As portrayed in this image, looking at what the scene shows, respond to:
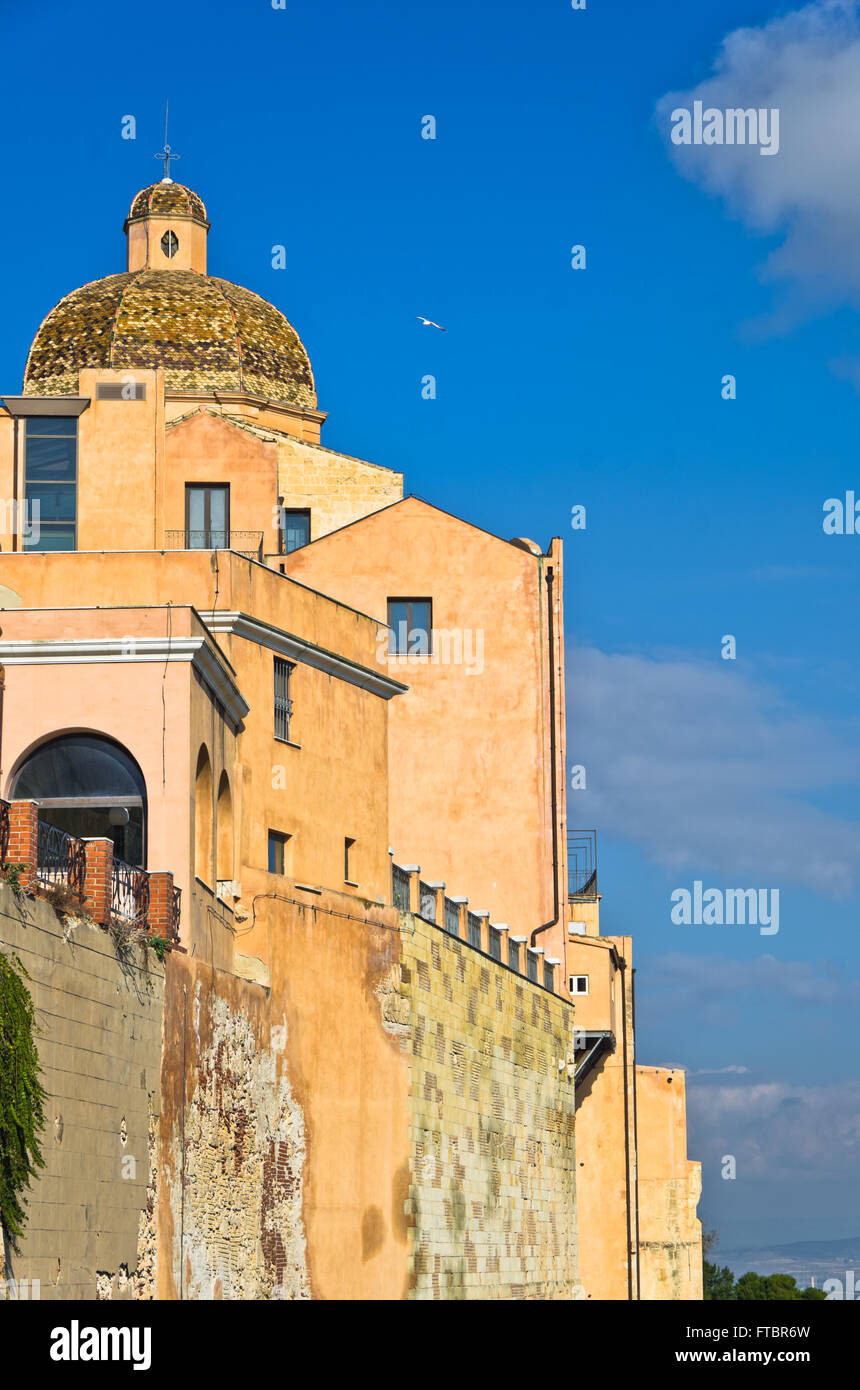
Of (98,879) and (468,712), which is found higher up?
(468,712)

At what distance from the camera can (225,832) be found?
96.8 ft

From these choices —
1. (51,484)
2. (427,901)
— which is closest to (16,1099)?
(427,901)

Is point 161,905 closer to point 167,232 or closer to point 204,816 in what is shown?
point 204,816

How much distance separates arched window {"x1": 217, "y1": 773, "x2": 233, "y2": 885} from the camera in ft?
96.3

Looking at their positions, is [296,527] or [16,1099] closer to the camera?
[16,1099]

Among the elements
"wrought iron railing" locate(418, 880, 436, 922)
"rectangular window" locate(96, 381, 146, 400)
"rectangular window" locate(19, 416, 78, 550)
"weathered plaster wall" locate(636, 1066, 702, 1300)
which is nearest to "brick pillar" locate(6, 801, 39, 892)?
"wrought iron railing" locate(418, 880, 436, 922)

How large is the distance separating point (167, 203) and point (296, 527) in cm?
1126

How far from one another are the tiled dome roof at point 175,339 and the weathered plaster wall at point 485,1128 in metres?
18.2

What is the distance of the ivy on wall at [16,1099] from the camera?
18.7 meters

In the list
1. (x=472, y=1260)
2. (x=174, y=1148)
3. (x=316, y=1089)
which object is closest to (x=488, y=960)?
(x=472, y=1260)

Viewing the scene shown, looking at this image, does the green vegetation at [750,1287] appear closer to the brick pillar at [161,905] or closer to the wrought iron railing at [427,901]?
the wrought iron railing at [427,901]

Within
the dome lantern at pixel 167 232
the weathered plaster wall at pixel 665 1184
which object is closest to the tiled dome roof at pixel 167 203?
the dome lantern at pixel 167 232

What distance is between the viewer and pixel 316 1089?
29.9 m
